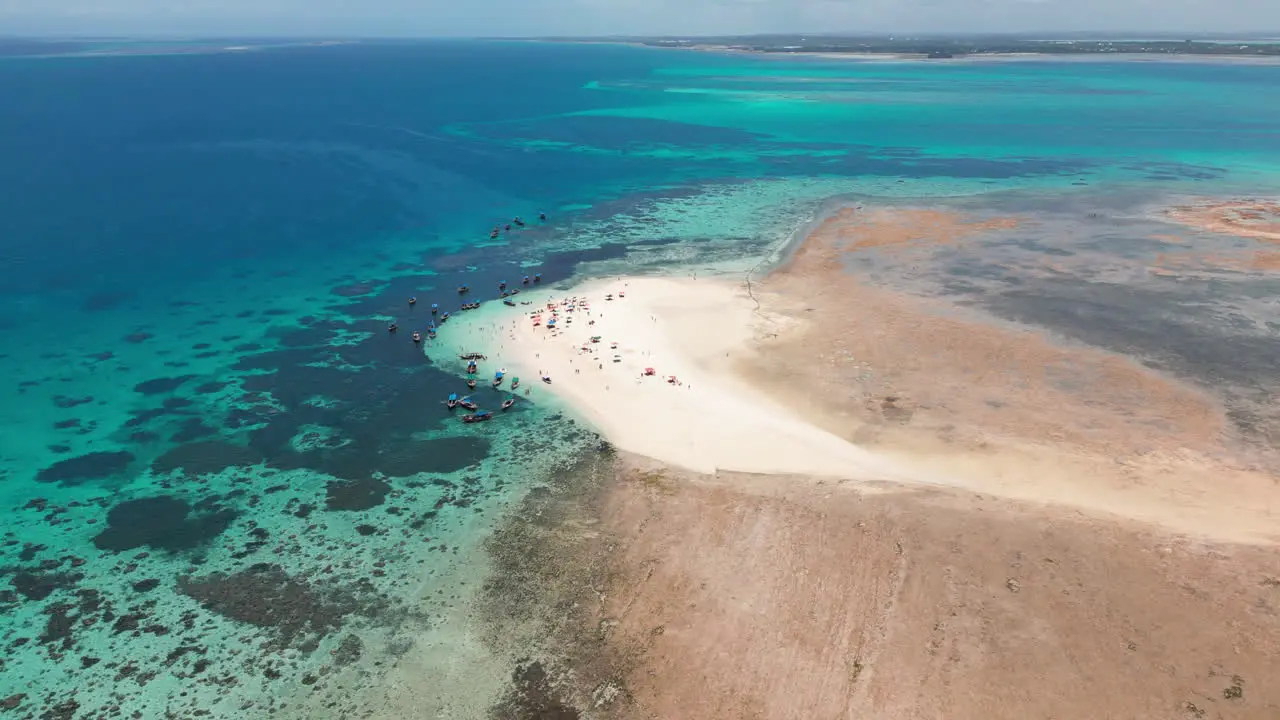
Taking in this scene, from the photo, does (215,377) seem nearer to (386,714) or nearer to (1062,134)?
(386,714)

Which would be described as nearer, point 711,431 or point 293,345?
point 711,431

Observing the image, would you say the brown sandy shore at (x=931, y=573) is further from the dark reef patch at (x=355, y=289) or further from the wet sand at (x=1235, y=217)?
the wet sand at (x=1235, y=217)

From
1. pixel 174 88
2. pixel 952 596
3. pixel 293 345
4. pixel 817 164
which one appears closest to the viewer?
pixel 952 596

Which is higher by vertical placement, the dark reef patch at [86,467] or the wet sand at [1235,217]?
the wet sand at [1235,217]

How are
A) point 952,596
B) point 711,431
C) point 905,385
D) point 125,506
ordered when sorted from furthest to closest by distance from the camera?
point 905,385 < point 711,431 < point 125,506 < point 952,596

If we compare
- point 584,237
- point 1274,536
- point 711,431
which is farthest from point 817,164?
point 1274,536

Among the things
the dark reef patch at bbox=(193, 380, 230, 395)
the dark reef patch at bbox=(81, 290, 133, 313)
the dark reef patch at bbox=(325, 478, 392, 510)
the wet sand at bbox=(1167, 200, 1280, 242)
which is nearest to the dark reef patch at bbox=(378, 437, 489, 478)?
the dark reef patch at bbox=(325, 478, 392, 510)

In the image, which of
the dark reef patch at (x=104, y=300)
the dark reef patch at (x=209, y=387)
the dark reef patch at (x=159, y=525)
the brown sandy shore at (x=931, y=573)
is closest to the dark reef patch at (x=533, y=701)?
the brown sandy shore at (x=931, y=573)
